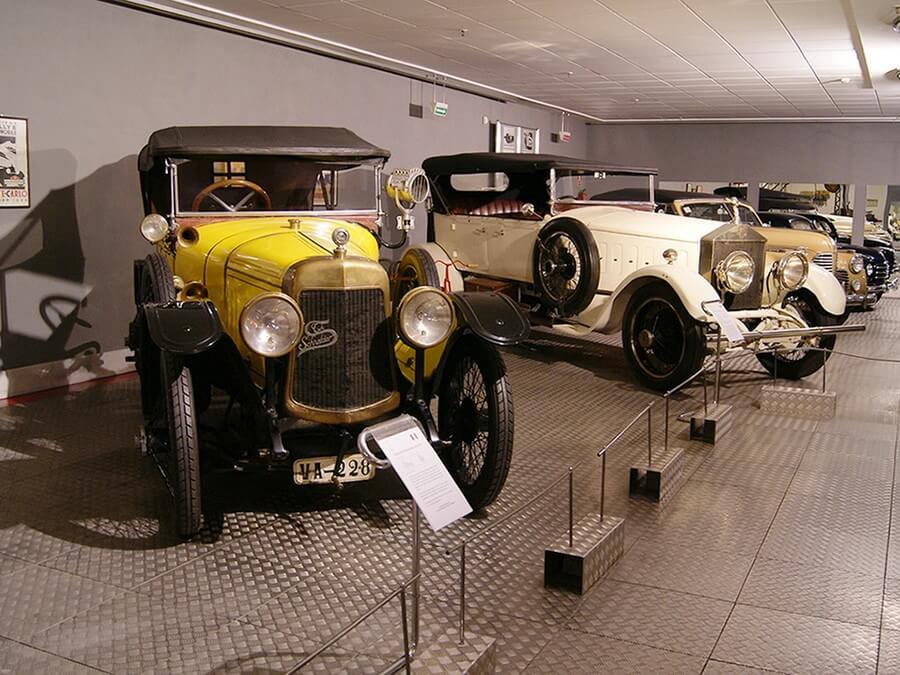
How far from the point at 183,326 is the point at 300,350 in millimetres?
467

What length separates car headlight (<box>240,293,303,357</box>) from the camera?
3238 millimetres

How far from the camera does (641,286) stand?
20.6ft

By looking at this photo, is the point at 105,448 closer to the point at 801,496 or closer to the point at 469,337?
the point at 469,337

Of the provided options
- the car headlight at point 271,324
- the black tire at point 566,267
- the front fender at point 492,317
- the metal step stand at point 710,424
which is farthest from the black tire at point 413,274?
the black tire at point 566,267

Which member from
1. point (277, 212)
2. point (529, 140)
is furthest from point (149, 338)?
point (529, 140)

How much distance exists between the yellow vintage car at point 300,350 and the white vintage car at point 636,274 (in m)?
1.24

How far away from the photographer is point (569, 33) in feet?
23.6

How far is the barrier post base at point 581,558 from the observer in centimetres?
304

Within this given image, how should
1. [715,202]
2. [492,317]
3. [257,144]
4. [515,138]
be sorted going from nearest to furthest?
[492,317], [257,144], [715,202], [515,138]

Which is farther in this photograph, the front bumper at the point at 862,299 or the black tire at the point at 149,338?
the front bumper at the point at 862,299

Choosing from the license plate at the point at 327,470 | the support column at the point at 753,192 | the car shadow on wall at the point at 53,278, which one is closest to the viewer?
the license plate at the point at 327,470

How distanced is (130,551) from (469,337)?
164cm

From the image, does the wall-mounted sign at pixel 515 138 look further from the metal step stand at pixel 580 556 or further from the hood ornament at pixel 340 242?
the metal step stand at pixel 580 556

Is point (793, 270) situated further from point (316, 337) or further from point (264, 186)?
point (316, 337)
